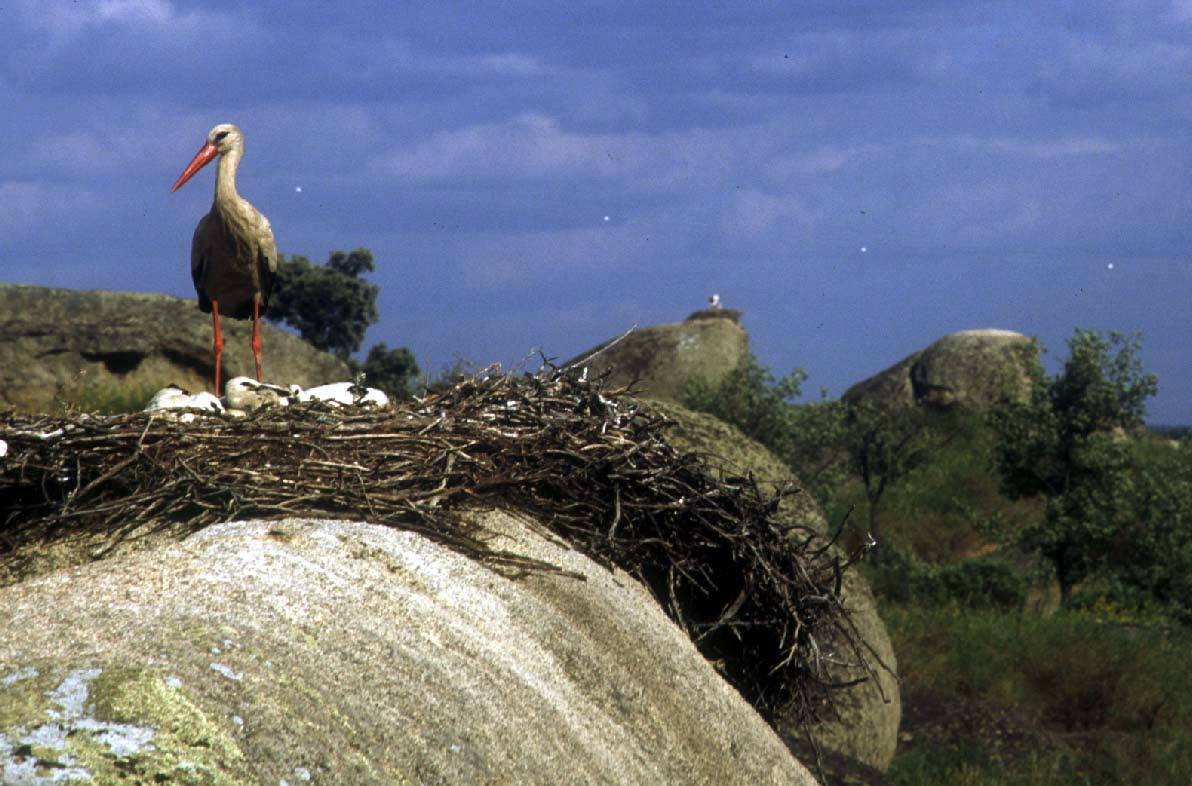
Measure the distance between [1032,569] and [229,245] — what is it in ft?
47.7

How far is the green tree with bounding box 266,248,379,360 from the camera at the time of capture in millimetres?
27562

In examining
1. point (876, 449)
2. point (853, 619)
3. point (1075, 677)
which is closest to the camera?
point (853, 619)

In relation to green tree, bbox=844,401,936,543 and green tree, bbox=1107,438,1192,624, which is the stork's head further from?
green tree, bbox=844,401,936,543

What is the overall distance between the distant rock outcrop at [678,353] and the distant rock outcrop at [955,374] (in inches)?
216

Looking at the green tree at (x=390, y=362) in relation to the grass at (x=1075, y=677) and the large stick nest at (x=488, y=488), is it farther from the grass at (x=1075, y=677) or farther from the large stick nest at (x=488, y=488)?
the large stick nest at (x=488, y=488)

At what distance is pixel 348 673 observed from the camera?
2.49m

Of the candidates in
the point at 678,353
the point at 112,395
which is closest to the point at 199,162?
the point at 112,395

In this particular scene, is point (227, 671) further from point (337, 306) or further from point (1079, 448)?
point (337, 306)

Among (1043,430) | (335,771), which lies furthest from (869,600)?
(1043,430)

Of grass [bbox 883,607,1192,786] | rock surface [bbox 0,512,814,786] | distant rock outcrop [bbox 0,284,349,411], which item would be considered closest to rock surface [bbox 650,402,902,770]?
rock surface [bbox 0,512,814,786]

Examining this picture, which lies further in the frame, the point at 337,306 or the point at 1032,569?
the point at 337,306

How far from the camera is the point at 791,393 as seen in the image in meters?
19.4

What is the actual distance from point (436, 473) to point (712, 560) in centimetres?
143

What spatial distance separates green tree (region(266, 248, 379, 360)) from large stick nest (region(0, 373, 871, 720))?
23075 millimetres
